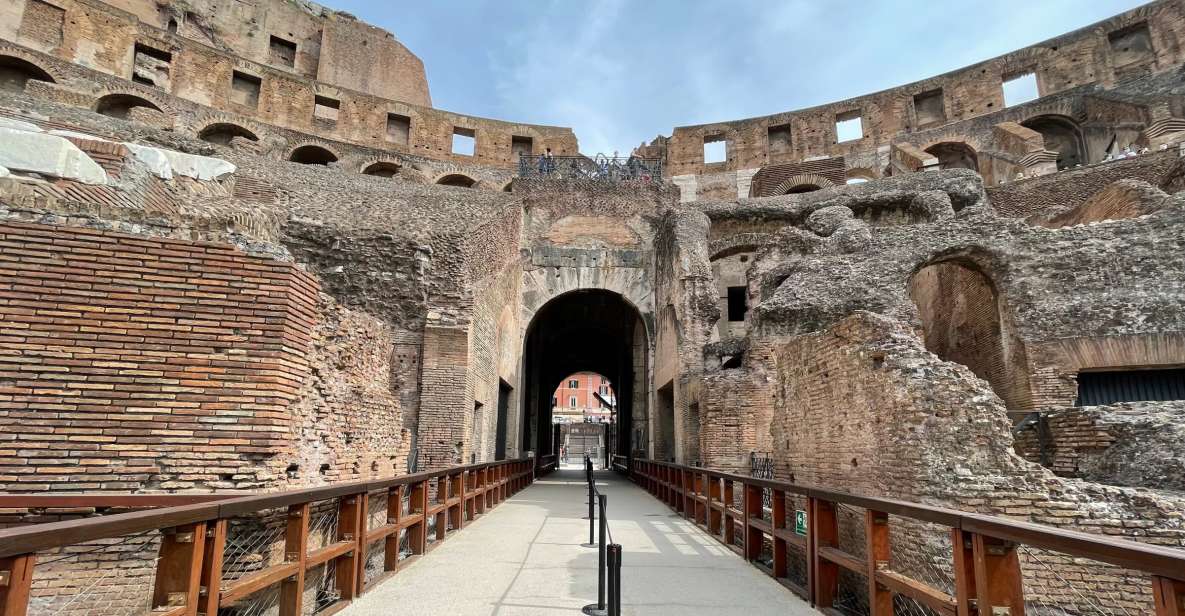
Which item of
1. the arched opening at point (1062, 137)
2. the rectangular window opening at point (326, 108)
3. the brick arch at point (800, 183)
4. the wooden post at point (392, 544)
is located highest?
the rectangular window opening at point (326, 108)

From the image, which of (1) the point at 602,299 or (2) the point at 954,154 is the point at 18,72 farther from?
(2) the point at 954,154

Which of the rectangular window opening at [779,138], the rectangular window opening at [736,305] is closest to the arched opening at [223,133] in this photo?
the rectangular window opening at [736,305]

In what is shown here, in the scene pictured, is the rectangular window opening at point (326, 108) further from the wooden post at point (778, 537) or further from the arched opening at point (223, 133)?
the wooden post at point (778, 537)

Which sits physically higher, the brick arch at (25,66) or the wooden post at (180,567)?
the brick arch at (25,66)

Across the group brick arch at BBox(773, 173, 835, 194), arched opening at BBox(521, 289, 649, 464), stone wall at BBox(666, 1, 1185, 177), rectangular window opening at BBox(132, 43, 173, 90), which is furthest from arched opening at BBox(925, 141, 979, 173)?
rectangular window opening at BBox(132, 43, 173, 90)

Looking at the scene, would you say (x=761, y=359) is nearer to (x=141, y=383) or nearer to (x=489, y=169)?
(x=141, y=383)

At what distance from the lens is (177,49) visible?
100 ft

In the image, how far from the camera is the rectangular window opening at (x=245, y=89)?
106 ft

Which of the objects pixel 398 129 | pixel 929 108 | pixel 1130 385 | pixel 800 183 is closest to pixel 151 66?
pixel 398 129

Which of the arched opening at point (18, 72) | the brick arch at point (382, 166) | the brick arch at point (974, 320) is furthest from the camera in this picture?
the brick arch at point (382, 166)

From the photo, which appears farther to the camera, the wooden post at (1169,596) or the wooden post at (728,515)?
the wooden post at (728,515)

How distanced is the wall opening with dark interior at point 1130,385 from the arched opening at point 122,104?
110 ft

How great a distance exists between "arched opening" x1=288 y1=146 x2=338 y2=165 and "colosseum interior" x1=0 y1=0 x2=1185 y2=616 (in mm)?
240

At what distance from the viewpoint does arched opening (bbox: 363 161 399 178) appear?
3309 cm
